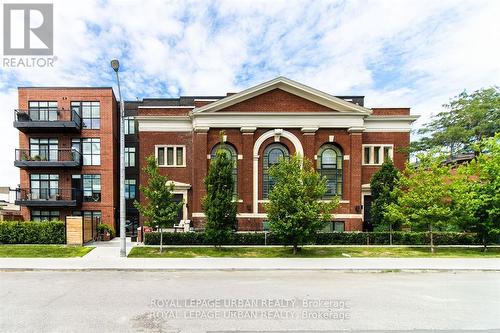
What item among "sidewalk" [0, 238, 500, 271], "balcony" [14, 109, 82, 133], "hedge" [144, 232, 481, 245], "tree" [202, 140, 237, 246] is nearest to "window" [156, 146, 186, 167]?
"balcony" [14, 109, 82, 133]

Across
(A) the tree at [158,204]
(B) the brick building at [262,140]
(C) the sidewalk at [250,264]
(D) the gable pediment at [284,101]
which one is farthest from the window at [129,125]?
(C) the sidewalk at [250,264]

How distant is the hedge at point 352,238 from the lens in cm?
1747

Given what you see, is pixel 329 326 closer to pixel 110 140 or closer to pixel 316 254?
pixel 316 254

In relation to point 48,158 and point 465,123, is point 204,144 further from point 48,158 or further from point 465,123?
point 465,123

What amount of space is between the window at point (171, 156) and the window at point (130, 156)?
496cm

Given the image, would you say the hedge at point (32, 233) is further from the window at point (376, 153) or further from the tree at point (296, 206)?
the window at point (376, 153)

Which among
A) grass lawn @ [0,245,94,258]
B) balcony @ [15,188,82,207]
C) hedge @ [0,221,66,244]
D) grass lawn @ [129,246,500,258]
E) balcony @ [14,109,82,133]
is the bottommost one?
grass lawn @ [129,246,500,258]

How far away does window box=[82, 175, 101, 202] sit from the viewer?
24.3 m

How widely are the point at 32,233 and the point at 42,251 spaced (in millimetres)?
3618

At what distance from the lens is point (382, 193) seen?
19312 mm

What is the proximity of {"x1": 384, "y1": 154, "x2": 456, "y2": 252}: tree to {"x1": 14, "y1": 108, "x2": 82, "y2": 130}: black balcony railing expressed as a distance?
2645cm

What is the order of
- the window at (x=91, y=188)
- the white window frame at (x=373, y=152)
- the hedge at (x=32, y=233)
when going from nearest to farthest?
A: the hedge at (x=32, y=233) < the window at (x=91, y=188) < the white window frame at (x=373, y=152)

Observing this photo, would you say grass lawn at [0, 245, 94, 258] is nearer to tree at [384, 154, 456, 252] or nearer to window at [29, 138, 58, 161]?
window at [29, 138, 58, 161]

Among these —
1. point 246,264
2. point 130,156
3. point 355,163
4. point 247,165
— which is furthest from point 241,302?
point 130,156
